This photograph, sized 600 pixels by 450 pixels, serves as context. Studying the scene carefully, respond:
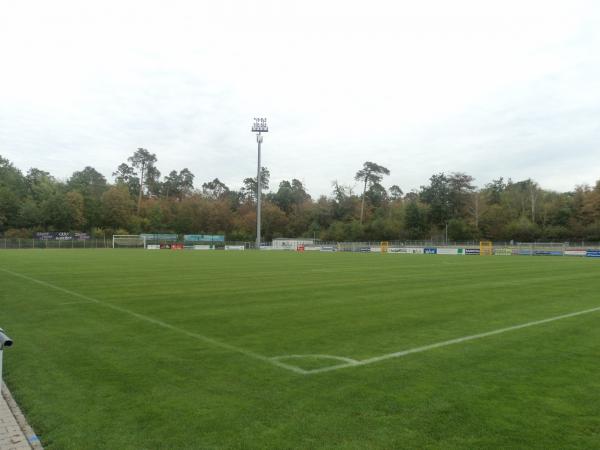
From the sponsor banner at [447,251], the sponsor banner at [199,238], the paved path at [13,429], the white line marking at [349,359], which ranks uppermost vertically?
the sponsor banner at [199,238]

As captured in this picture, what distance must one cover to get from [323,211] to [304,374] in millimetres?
105562

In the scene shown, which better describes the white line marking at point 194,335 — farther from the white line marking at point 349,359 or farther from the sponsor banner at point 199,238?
the sponsor banner at point 199,238

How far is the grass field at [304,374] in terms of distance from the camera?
4.29m

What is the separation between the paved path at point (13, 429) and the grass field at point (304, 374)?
101mm

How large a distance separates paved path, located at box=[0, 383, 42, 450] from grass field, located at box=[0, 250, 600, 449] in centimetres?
10

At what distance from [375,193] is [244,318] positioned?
4264 inches

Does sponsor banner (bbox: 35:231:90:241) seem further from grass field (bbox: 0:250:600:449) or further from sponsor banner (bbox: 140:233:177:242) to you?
grass field (bbox: 0:250:600:449)

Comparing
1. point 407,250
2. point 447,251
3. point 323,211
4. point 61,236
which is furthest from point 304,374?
point 323,211

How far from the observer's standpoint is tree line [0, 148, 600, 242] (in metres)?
85.6

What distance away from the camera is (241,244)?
3391 inches

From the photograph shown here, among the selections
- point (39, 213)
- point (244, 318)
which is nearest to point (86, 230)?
point (39, 213)

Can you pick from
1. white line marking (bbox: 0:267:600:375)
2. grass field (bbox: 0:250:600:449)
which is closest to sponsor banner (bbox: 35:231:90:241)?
grass field (bbox: 0:250:600:449)

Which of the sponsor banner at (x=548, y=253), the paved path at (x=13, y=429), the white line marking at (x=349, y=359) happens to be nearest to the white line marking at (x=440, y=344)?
the white line marking at (x=349, y=359)

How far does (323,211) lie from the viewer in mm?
111375
